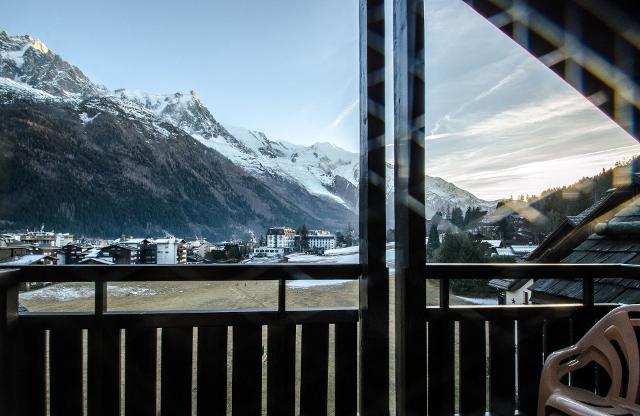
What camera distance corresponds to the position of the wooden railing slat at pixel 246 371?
191cm

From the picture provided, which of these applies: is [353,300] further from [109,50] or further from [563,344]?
[109,50]

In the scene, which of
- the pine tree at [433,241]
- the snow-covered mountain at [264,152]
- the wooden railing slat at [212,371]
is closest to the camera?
the wooden railing slat at [212,371]

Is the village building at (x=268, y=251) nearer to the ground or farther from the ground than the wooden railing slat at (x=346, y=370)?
farther from the ground

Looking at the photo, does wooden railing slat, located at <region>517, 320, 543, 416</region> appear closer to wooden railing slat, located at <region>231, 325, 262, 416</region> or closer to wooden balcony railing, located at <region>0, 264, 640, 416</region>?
wooden balcony railing, located at <region>0, 264, 640, 416</region>

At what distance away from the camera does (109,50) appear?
236 cm

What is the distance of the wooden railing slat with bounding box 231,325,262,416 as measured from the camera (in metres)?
1.91

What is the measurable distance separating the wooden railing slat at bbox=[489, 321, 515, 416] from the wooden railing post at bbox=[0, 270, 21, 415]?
244 centimetres

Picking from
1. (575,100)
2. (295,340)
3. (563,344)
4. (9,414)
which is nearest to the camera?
(9,414)

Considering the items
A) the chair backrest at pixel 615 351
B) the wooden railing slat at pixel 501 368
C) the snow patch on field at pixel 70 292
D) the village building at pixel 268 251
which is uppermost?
the village building at pixel 268 251

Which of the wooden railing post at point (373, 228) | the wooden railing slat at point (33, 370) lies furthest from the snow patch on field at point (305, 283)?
the wooden railing slat at point (33, 370)

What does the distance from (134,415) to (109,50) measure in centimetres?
218

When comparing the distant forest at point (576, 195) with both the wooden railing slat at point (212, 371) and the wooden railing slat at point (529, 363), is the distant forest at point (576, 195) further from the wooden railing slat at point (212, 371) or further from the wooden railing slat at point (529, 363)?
the wooden railing slat at point (212, 371)

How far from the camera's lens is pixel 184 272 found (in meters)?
1.85

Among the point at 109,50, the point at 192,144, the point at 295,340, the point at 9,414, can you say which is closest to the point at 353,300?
the point at 295,340
